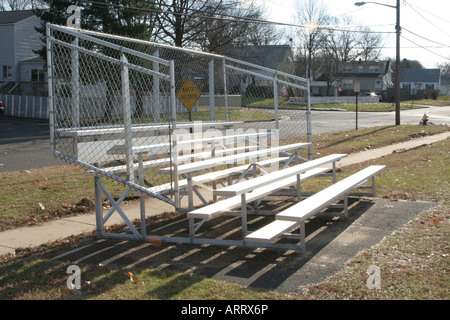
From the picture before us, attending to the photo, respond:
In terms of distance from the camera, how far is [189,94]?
31.7 feet

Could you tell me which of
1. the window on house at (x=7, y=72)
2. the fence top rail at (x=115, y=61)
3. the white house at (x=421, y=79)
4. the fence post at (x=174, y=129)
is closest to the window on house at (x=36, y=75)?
the window on house at (x=7, y=72)

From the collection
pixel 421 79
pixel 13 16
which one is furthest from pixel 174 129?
pixel 421 79

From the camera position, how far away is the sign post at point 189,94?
31.7 feet

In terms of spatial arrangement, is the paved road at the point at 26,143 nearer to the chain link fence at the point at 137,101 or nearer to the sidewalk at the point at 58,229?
the chain link fence at the point at 137,101

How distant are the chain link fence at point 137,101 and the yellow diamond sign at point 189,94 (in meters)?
0.02

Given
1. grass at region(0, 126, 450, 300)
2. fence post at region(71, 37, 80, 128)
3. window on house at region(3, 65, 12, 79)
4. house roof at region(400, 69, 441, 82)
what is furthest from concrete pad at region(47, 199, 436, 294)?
house roof at region(400, 69, 441, 82)

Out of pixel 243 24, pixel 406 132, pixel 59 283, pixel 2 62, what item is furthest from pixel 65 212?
pixel 2 62

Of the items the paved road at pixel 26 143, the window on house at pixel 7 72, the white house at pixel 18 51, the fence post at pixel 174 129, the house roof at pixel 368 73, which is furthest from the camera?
the house roof at pixel 368 73

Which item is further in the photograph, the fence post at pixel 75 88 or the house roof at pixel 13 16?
the house roof at pixel 13 16

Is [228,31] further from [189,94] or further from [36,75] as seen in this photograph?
[189,94]

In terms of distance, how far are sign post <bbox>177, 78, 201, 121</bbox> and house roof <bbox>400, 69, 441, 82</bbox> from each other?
3602 inches

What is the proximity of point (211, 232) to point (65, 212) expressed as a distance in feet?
8.30

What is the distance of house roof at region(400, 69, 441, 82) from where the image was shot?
3698 inches
